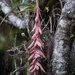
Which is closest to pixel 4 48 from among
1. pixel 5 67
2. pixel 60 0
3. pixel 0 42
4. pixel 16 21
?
pixel 0 42

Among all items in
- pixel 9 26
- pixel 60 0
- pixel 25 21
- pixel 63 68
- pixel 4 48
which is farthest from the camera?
pixel 4 48

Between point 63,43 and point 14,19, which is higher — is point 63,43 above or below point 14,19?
below

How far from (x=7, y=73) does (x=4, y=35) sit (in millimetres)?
392

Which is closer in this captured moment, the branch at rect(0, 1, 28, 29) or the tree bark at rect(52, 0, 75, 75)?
the tree bark at rect(52, 0, 75, 75)

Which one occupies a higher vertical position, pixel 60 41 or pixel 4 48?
pixel 60 41

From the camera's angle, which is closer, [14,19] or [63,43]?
[63,43]

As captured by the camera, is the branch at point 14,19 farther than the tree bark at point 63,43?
Yes

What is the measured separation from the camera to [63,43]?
0.91 metres

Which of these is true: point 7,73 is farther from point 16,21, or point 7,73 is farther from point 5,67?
point 16,21

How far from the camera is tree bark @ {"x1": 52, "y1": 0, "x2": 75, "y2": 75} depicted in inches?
35.0

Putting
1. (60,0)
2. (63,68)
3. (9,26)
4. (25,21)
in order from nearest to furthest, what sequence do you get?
(63,68)
(60,0)
(25,21)
(9,26)

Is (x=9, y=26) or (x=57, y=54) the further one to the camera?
(x=9, y=26)

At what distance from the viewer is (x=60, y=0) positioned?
1103 mm

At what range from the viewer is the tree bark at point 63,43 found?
35.0 inches
